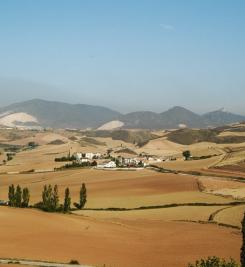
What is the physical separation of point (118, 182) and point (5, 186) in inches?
976

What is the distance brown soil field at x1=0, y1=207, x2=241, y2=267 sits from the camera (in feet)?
172

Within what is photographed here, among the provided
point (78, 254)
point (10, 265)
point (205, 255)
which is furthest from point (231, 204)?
point (10, 265)

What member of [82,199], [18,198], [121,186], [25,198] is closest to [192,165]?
[121,186]

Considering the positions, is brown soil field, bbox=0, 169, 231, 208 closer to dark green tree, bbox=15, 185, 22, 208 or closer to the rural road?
dark green tree, bbox=15, 185, 22, 208

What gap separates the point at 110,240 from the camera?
6269 centimetres

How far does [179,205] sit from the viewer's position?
9062cm

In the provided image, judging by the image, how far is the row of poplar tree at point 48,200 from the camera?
87438 millimetres

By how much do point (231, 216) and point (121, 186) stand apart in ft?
131

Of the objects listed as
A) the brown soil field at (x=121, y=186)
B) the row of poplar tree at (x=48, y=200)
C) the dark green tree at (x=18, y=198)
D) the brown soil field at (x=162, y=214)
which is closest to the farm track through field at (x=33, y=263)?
the brown soil field at (x=162, y=214)

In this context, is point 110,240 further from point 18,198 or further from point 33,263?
point 18,198

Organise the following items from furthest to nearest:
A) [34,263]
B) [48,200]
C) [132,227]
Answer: [48,200] < [132,227] < [34,263]

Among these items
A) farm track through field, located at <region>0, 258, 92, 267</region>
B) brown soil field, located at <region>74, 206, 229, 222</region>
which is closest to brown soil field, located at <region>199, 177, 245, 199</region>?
brown soil field, located at <region>74, 206, 229, 222</region>

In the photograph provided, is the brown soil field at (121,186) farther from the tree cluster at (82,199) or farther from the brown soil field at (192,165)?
the brown soil field at (192,165)

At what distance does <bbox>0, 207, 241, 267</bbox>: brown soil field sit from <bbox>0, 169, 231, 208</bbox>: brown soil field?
18.9 m
